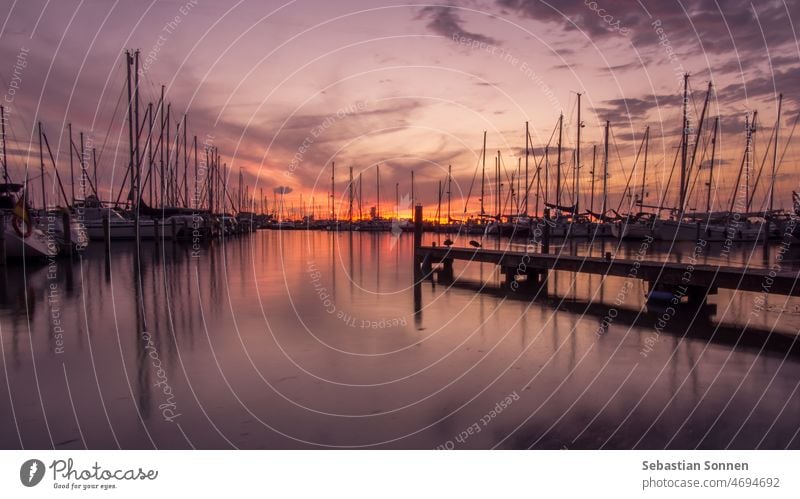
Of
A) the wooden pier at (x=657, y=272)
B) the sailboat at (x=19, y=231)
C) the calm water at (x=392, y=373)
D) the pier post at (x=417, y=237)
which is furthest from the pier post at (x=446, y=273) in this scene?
the sailboat at (x=19, y=231)

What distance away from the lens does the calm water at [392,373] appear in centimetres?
592

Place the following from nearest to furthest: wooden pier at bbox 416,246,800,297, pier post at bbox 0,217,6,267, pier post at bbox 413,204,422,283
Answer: wooden pier at bbox 416,246,800,297 < pier post at bbox 0,217,6,267 < pier post at bbox 413,204,422,283

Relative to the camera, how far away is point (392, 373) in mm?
8250

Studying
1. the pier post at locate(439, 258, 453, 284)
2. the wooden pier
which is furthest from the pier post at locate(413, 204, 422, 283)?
the wooden pier

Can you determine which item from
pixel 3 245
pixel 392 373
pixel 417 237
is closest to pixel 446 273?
pixel 417 237

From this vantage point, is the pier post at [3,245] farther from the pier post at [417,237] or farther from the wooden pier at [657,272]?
the wooden pier at [657,272]

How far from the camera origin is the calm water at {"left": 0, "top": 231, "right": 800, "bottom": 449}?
5922 mm

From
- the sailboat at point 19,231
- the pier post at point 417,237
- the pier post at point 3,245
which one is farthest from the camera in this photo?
the pier post at point 417,237

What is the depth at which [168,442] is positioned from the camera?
5.70 metres

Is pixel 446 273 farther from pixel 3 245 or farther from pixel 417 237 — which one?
pixel 3 245

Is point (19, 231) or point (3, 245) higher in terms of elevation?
point (19, 231)

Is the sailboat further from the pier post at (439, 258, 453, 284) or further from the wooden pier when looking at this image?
the wooden pier
